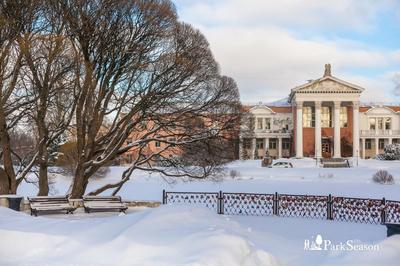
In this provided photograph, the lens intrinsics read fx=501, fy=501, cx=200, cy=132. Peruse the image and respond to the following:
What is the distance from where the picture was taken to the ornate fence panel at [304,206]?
17.3 meters

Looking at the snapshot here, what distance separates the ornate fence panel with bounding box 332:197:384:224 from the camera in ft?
52.5

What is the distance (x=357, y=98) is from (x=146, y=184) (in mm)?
40653

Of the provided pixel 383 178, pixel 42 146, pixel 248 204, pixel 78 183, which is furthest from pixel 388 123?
pixel 42 146

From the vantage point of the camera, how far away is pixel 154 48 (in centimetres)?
1825

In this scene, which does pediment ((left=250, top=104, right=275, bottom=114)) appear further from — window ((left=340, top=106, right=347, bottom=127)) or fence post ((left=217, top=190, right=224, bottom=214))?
fence post ((left=217, top=190, right=224, bottom=214))

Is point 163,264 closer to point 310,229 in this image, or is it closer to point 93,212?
point 310,229

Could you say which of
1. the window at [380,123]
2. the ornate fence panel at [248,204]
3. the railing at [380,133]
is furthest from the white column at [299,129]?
the ornate fence panel at [248,204]

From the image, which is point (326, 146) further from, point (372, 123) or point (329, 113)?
point (372, 123)

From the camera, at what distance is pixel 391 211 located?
16078mm

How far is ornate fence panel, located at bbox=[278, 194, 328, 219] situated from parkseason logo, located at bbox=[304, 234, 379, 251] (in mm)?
4467

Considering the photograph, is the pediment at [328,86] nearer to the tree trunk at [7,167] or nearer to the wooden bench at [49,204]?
the tree trunk at [7,167]

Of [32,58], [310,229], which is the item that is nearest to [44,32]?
[32,58]

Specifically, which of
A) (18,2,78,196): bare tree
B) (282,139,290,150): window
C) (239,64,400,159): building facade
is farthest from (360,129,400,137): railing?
(18,2,78,196): bare tree

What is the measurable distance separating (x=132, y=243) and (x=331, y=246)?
5.72 m
